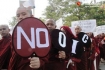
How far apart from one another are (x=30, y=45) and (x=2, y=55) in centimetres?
139

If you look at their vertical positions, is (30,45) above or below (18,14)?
below

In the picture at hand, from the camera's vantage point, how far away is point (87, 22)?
22.8ft

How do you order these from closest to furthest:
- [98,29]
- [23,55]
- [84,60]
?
[23,55] < [84,60] < [98,29]

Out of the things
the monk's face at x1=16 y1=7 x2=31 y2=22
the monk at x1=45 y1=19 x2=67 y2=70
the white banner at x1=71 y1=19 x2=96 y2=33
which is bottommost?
the monk at x1=45 y1=19 x2=67 y2=70

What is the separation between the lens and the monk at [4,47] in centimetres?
351

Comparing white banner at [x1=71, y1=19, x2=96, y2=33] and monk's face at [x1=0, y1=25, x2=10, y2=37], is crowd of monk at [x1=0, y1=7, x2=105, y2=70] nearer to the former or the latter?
monk's face at [x1=0, y1=25, x2=10, y2=37]

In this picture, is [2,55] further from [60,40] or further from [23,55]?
[23,55]

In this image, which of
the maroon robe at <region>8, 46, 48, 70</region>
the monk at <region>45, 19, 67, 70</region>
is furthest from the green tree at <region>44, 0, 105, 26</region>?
the maroon robe at <region>8, 46, 48, 70</region>

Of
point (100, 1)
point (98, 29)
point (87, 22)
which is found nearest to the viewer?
point (87, 22)

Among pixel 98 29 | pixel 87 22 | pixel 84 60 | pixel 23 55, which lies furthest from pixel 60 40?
pixel 98 29

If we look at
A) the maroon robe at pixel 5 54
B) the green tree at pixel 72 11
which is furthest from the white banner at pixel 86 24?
the green tree at pixel 72 11

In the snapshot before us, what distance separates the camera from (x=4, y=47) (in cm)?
367

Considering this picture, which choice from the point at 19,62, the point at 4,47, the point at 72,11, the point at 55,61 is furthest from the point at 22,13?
the point at 72,11

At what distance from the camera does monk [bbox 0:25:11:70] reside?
3.51 meters
